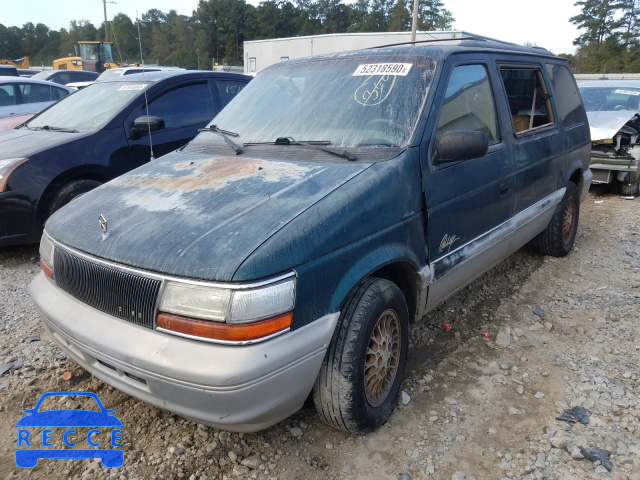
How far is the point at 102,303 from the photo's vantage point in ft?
6.91

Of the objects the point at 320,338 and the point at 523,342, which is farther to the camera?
the point at 523,342

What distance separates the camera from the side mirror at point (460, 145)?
8.36 ft

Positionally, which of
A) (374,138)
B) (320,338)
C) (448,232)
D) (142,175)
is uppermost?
(374,138)

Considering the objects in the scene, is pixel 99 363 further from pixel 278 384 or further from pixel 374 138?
pixel 374 138

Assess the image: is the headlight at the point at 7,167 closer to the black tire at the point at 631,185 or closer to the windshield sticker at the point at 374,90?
the windshield sticker at the point at 374,90

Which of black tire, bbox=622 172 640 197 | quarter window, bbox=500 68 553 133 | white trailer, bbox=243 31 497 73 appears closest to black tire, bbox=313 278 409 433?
quarter window, bbox=500 68 553 133

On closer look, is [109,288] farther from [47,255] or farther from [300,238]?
[300,238]

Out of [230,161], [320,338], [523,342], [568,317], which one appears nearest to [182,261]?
[320,338]

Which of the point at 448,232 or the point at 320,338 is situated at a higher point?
the point at 448,232

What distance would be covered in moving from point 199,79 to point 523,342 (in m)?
4.63

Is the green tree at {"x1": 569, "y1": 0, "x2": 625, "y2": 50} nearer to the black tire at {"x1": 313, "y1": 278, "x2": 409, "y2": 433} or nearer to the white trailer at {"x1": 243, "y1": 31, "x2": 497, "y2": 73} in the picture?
the white trailer at {"x1": 243, "y1": 31, "x2": 497, "y2": 73}

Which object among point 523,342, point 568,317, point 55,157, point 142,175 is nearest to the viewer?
point 142,175

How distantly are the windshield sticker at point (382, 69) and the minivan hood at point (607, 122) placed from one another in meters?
5.90

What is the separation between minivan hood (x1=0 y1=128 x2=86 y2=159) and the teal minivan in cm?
214
